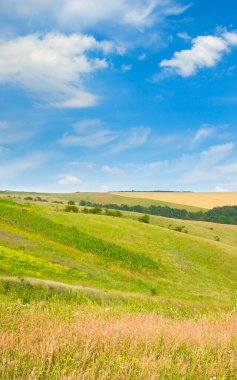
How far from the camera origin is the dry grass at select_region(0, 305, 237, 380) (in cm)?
597

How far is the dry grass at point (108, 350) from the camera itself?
5.97m

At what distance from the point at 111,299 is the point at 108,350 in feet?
46.6

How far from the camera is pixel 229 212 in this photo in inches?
7382

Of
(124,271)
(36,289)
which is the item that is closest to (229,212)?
(124,271)

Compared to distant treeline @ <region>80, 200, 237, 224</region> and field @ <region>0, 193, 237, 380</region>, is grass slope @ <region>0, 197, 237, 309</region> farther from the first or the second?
distant treeline @ <region>80, 200, 237, 224</region>

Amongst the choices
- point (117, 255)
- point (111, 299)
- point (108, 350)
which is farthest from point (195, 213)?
point (108, 350)

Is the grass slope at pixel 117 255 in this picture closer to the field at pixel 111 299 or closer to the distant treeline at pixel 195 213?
the field at pixel 111 299

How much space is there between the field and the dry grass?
0.02m

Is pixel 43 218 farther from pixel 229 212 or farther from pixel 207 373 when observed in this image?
pixel 229 212

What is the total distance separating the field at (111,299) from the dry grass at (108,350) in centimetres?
2

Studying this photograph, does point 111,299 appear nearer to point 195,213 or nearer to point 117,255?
point 117,255

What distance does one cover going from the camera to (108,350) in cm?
691

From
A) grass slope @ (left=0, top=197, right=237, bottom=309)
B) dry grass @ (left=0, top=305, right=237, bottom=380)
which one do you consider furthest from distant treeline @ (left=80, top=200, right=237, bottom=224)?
dry grass @ (left=0, top=305, right=237, bottom=380)

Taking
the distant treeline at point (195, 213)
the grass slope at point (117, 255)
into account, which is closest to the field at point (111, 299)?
the grass slope at point (117, 255)
